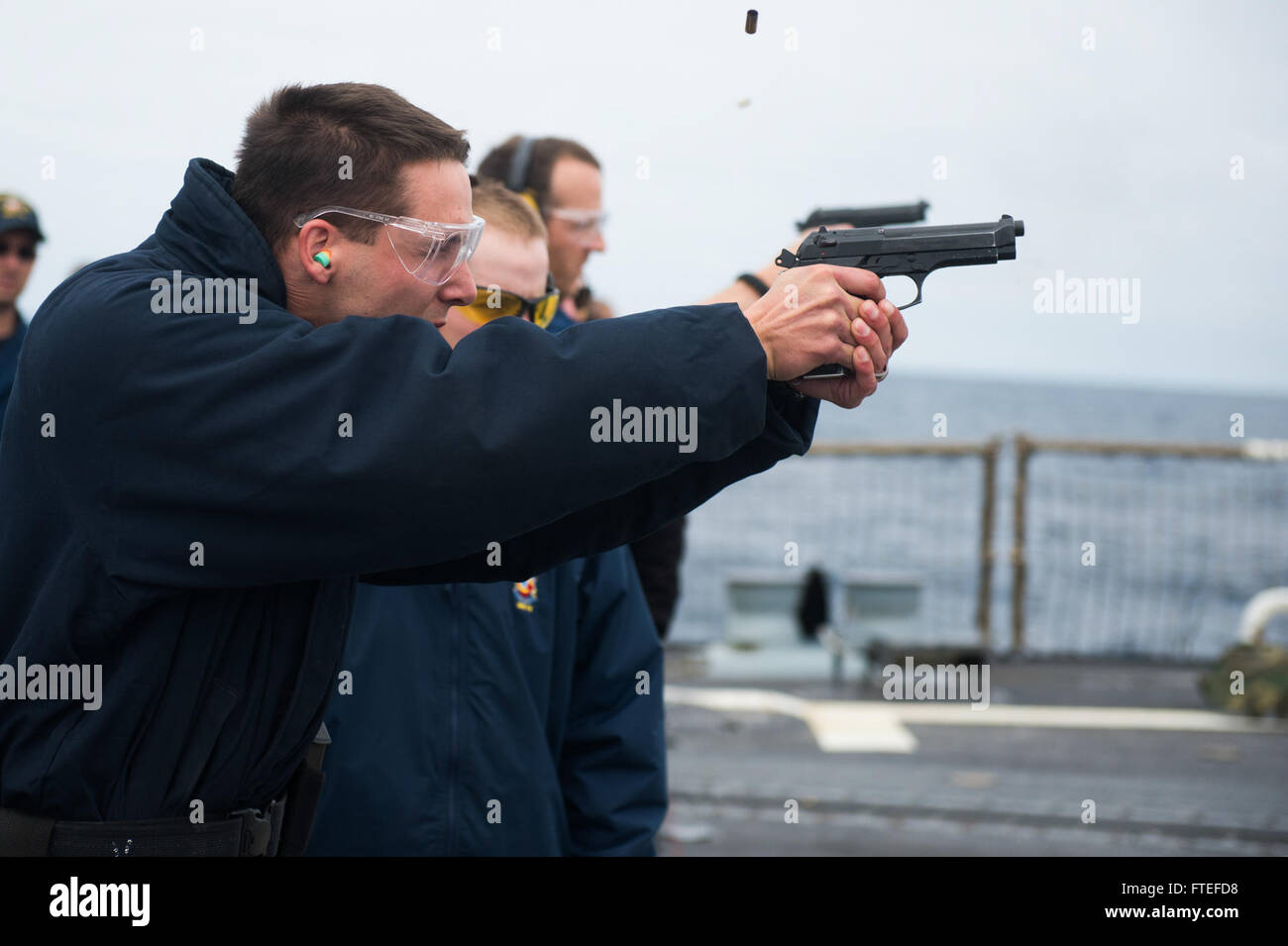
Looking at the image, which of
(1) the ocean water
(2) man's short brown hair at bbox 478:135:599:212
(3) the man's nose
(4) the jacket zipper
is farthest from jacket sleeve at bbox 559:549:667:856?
(1) the ocean water

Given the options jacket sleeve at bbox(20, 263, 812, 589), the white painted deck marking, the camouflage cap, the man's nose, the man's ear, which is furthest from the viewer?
the white painted deck marking

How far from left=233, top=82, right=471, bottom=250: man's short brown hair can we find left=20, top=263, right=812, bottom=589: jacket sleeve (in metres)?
0.29

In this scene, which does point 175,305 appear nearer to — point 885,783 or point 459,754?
point 459,754

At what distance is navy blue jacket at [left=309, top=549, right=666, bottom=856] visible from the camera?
2.71 metres

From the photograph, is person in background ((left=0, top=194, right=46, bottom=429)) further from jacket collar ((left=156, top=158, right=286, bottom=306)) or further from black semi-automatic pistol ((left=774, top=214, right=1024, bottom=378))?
black semi-automatic pistol ((left=774, top=214, right=1024, bottom=378))

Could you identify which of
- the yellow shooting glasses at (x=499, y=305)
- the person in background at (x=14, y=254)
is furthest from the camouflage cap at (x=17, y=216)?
the yellow shooting glasses at (x=499, y=305)

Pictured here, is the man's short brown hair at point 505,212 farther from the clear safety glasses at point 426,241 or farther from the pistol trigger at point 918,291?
the pistol trigger at point 918,291

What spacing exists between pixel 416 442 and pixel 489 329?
0.63ft

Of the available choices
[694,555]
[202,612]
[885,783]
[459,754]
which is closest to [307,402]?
[202,612]

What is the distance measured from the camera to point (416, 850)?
2.69 m

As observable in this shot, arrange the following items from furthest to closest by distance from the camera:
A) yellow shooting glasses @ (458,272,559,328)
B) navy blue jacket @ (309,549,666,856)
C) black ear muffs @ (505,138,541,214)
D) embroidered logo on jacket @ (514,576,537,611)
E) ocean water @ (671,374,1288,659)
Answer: ocean water @ (671,374,1288,659), black ear muffs @ (505,138,541,214), yellow shooting glasses @ (458,272,559,328), embroidered logo on jacket @ (514,576,537,611), navy blue jacket @ (309,549,666,856)

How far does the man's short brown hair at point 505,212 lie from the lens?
10.3ft

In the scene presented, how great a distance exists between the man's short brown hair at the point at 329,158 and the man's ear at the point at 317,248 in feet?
0.08
